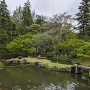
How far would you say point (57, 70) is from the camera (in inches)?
1174

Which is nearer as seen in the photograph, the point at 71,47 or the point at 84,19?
the point at 71,47

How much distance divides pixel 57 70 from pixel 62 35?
16.0 metres

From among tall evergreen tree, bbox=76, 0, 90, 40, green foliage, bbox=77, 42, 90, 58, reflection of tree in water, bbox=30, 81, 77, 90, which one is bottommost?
reflection of tree in water, bbox=30, 81, 77, 90

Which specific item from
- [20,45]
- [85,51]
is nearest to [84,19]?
[85,51]

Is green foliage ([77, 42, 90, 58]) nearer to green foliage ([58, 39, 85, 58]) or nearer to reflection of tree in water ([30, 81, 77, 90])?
green foliage ([58, 39, 85, 58])

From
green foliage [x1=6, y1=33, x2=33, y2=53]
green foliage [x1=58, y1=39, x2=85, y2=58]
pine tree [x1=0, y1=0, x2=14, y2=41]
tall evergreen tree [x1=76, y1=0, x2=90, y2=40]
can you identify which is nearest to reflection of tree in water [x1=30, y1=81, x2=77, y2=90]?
green foliage [x1=58, y1=39, x2=85, y2=58]

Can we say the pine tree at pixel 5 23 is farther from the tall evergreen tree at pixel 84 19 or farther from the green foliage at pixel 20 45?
the tall evergreen tree at pixel 84 19

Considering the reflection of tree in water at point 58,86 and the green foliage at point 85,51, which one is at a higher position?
the green foliage at point 85,51

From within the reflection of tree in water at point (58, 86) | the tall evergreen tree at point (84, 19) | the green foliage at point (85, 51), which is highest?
the tall evergreen tree at point (84, 19)

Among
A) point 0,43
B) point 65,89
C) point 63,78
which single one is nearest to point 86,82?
point 63,78

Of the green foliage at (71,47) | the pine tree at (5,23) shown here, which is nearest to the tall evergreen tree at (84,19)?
the green foliage at (71,47)

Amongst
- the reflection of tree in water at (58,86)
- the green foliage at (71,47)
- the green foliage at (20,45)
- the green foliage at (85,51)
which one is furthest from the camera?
the green foliage at (20,45)

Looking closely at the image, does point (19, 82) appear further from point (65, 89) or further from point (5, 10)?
point (5, 10)

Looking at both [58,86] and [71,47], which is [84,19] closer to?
[71,47]
